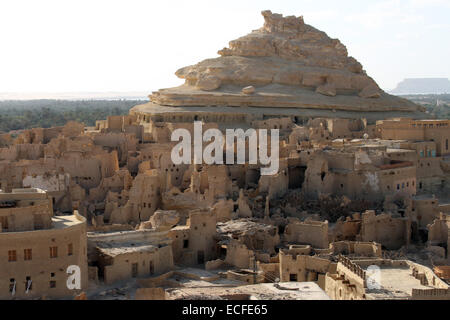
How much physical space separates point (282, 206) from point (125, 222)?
7.75 meters

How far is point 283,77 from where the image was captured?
2549 inches

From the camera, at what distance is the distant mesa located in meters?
60.6

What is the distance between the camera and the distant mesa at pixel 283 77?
199ft

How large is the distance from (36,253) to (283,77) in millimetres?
43291

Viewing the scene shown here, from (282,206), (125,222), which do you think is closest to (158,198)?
(125,222)

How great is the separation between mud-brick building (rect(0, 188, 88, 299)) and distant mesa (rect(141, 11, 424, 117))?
35117 mm

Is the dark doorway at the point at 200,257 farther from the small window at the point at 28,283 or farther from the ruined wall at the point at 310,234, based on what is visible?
the small window at the point at 28,283

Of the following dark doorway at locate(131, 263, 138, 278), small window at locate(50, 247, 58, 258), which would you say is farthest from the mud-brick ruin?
dark doorway at locate(131, 263, 138, 278)

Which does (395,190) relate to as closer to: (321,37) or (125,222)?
(125,222)

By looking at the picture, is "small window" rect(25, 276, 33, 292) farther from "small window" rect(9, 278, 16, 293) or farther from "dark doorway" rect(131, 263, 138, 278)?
"dark doorway" rect(131, 263, 138, 278)

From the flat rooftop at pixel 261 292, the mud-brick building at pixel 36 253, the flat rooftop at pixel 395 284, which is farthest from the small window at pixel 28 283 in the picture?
the flat rooftop at pixel 395 284

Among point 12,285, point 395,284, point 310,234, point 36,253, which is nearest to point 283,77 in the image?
point 310,234

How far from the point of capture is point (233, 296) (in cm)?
2298

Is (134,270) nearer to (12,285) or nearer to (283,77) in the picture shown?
(12,285)
